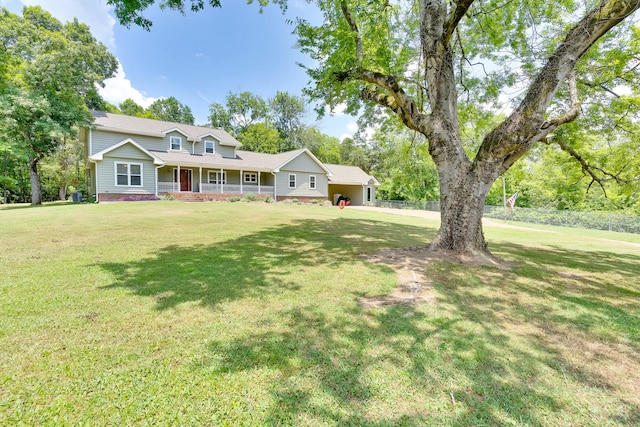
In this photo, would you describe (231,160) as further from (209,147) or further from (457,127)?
(457,127)

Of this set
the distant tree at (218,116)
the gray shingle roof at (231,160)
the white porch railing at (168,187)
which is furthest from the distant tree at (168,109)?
the white porch railing at (168,187)

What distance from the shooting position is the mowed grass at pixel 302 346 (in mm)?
2066

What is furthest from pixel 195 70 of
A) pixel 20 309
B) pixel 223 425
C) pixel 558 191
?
pixel 558 191

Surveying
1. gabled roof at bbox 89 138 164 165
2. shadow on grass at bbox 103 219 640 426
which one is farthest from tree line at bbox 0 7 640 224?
Result: shadow on grass at bbox 103 219 640 426

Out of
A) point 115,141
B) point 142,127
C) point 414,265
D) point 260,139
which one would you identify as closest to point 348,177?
point 260,139

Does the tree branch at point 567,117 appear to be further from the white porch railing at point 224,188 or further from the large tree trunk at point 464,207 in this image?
the white porch railing at point 224,188

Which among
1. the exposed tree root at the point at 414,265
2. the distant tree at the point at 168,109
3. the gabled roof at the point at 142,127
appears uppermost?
the distant tree at the point at 168,109

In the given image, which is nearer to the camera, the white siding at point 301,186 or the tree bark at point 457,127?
the tree bark at point 457,127

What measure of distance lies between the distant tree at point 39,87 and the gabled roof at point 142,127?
1723 mm

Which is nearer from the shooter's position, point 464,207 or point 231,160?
point 464,207

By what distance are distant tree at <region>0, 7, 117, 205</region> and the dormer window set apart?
567 centimetres

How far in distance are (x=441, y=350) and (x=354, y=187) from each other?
107 ft

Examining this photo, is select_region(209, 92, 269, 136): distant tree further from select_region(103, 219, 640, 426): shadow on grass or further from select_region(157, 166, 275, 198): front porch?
select_region(103, 219, 640, 426): shadow on grass

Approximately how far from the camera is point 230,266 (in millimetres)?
5414
